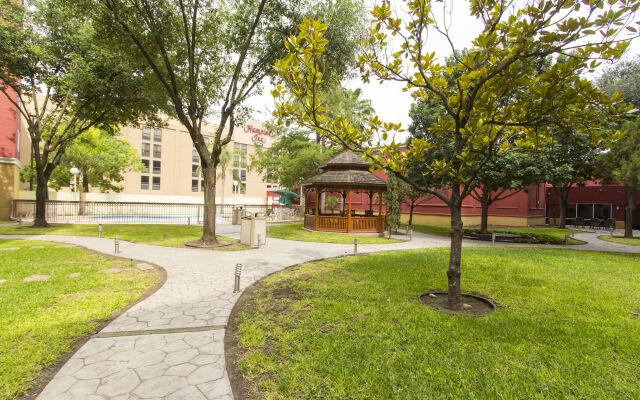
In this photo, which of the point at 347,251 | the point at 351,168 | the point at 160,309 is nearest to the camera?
the point at 160,309

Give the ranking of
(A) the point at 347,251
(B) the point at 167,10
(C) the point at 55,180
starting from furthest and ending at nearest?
(C) the point at 55,180
(A) the point at 347,251
(B) the point at 167,10

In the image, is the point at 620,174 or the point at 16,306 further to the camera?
the point at 620,174

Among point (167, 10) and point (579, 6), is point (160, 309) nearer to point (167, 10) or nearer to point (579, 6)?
point (579, 6)

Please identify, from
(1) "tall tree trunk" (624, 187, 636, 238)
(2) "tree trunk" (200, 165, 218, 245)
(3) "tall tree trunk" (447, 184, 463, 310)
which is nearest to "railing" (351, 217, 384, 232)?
(2) "tree trunk" (200, 165, 218, 245)

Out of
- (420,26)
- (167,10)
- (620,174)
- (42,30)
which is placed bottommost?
(620,174)

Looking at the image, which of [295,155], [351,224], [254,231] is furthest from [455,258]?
[295,155]

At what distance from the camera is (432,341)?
3.96m

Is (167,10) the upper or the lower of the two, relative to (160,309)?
upper

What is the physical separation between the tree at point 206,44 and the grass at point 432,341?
8.28m

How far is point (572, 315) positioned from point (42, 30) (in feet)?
79.1

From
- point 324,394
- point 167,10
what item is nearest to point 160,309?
point 324,394

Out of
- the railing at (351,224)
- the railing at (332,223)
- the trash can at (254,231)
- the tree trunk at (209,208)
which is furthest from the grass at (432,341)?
the railing at (332,223)

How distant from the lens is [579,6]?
12.2 ft

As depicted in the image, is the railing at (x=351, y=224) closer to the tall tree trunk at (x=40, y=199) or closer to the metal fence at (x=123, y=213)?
the metal fence at (x=123, y=213)
